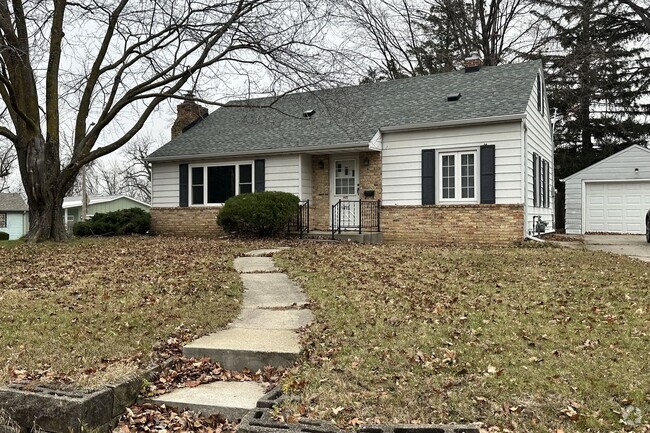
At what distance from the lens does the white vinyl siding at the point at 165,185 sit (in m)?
18.0

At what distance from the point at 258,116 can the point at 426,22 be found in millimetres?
13139

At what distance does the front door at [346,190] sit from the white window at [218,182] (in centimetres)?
276

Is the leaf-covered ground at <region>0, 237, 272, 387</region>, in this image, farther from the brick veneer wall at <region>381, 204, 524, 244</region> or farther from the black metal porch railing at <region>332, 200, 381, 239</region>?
the brick veneer wall at <region>381, 204, 524, 244</region>

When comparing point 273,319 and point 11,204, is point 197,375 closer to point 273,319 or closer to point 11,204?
point 273,319

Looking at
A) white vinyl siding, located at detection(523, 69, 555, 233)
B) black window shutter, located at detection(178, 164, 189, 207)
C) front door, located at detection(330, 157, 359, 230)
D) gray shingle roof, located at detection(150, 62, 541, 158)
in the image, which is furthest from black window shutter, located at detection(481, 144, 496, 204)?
black window shutter, located at detection(178, 164, 189, 207)

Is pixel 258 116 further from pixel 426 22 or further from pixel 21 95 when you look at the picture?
pixel 426 22

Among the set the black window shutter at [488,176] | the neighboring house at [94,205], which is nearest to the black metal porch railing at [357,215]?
the black window shutter at [488,176]

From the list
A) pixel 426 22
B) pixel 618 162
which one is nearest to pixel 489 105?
pixel 618 162

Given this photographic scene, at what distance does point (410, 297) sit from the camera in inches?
261

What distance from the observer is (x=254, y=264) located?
9.59 meters

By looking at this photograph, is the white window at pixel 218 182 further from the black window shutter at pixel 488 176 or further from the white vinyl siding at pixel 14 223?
the white vinyl siding at pixel 14 223

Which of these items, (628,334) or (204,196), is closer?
(628,334)

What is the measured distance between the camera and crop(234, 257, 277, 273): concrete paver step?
8.96 m

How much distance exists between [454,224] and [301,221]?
4383 millimetres
